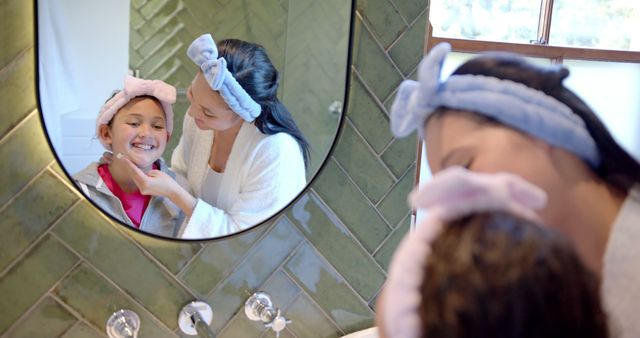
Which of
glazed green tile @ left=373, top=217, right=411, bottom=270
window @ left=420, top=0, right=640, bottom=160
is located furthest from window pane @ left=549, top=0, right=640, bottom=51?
glazed green tile @ left=373, top=217, right=411, bottom=270

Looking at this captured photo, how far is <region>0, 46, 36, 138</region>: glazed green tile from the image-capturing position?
0.82 meters

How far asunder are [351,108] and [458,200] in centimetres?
61

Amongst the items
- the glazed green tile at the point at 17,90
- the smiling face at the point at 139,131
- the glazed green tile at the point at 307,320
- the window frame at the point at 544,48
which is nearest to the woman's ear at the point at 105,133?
the smiling face at the point at 139,131

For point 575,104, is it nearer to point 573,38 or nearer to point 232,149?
point 232,149

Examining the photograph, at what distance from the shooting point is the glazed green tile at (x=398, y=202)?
3.49ft

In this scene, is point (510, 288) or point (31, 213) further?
point (31, 213)

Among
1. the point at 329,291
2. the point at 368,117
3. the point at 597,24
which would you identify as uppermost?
the point at 368,117

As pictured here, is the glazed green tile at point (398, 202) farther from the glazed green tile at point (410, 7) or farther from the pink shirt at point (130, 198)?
the pink shirt at point (130, 198)

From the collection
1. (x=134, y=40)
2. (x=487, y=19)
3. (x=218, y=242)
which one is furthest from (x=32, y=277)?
(x=487, y=19)

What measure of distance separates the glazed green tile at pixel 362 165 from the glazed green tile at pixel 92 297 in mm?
438

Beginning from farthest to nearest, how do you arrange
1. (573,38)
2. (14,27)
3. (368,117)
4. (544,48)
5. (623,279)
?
(573,38)
(544,48)
(368,117)
(14,27)
(623,279)

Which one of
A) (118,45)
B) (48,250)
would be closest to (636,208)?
(118,45)

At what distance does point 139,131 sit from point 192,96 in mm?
99

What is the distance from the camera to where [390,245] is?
108cm
